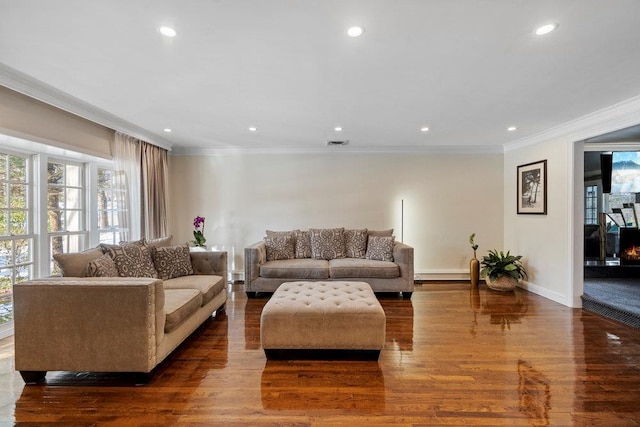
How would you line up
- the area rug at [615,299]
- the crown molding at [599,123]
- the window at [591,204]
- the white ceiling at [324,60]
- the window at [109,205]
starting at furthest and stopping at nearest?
1. the window at [591,204]
2. the window at [109,205]
3. the area rug at [615,299]
4. the crown molding at [599,123]
5. the white ceiling at [324,60]

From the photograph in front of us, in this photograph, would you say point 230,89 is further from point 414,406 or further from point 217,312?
point 414,406

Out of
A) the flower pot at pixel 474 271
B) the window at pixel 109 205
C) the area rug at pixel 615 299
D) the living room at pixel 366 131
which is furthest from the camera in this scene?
the flower pot at pixel 474 271

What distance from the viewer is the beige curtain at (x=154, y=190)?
182 inches

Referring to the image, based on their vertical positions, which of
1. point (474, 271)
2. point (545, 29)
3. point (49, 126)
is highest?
point (545, 29)

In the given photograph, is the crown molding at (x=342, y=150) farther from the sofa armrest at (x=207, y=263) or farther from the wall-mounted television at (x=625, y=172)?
the sofa armrest at (x=207, y=263)

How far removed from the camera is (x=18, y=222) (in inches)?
129

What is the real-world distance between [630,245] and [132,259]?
24.3 ft

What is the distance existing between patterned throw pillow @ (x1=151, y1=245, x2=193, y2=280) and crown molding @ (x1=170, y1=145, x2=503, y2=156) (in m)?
2.38

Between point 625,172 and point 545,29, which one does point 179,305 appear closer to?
point 545,29

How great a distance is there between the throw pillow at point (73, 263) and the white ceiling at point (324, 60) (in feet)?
5.04

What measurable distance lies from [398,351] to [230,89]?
286cm

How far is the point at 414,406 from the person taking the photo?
201 cm

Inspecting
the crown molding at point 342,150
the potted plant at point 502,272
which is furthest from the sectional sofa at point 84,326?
the potted plant at point 502,272

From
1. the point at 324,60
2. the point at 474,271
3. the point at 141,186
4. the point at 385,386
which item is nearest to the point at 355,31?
the point at 324,60
